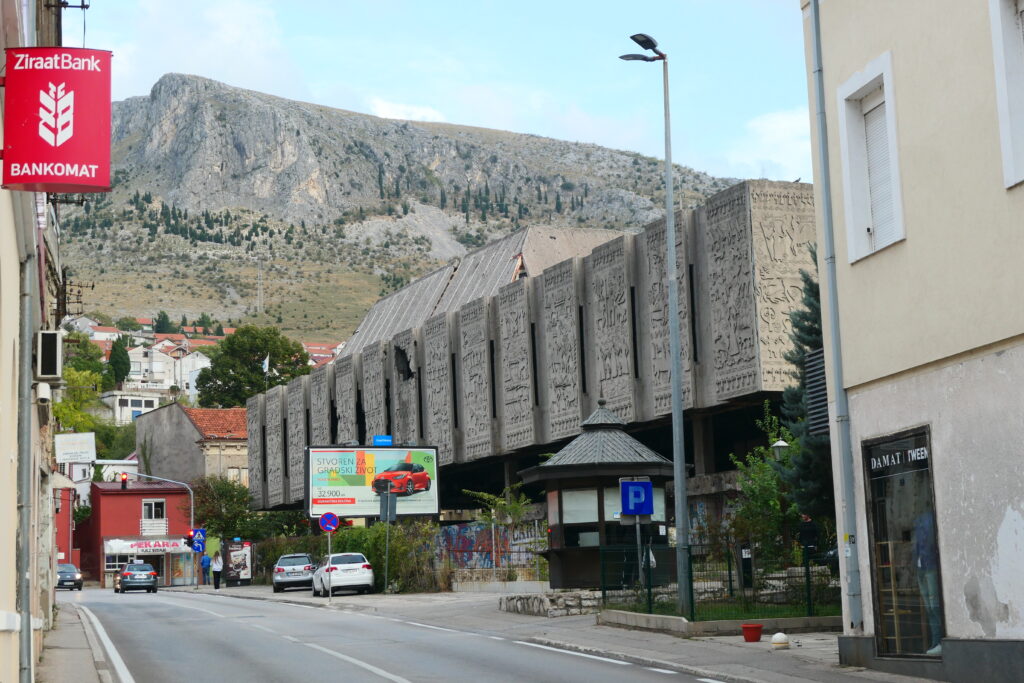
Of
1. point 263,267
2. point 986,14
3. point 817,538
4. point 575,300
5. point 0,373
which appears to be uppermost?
point 263,267

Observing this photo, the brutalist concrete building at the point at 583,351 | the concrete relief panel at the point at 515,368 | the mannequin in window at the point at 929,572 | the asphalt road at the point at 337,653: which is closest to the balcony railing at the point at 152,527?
the brutalist concrete building at the point at 583,351

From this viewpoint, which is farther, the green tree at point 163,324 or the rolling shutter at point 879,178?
the green tree at point 163,324

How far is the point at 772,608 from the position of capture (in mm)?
22016

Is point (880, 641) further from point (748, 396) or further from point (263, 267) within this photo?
point (263, 267)

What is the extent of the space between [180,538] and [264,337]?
3134 cm

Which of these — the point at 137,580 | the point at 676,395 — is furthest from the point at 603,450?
the point at 137,580

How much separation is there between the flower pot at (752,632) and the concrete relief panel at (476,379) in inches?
1137

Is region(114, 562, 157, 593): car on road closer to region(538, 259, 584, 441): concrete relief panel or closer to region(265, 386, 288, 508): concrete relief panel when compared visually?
region(265, 386, 288, 508): concrete relief panel

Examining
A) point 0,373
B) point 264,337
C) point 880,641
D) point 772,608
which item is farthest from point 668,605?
point 264,337

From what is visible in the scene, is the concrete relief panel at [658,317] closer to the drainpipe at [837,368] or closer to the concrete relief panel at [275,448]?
the drainpipe at [837,368]

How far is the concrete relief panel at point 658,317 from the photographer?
36.4m

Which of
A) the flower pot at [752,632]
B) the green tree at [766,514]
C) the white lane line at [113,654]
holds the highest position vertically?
the green tree at [766,514]

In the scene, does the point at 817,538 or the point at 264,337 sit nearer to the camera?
the point at 817,538

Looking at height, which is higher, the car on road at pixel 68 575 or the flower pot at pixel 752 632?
the car on road at pixel 68 575
